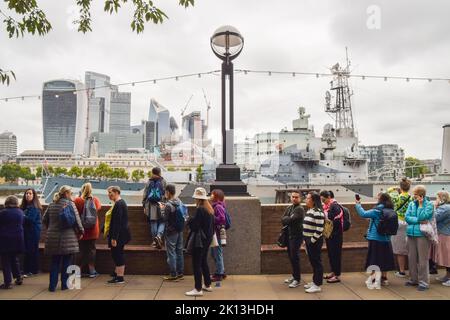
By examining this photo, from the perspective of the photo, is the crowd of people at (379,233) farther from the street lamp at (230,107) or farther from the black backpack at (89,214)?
the black backpack at (89,214)

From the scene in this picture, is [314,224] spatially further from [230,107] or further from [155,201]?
[230,107]

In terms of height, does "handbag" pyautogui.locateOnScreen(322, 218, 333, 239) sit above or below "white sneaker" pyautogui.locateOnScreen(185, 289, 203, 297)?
above

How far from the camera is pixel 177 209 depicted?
653 cm

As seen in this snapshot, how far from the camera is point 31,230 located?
7.11 metres

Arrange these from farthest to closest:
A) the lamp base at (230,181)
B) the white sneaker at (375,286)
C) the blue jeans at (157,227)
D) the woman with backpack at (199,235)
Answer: the lamp base at (230,181)
the blue jeans at (157,227)
the white sneaker at (375,286)
the woman with backpack at (199,235)

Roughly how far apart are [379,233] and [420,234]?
69 cm

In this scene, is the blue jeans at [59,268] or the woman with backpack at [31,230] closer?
the blue jeans at [59,268]

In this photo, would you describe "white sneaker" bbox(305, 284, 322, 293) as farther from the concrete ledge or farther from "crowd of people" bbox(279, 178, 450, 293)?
the concrete ledge

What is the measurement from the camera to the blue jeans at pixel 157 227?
22.9 feet

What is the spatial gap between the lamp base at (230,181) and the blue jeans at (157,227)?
4.68ft

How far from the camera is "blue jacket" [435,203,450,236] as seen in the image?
670 centimetres

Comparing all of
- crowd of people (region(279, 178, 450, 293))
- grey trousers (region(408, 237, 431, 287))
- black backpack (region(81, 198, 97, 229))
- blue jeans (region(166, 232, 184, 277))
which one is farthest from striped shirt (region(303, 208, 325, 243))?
black backpack (region(81, 198, 97, 229))

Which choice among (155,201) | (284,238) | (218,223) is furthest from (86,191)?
(284,238)

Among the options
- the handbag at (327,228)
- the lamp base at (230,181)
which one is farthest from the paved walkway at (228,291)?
the lamp base at (230,181)
